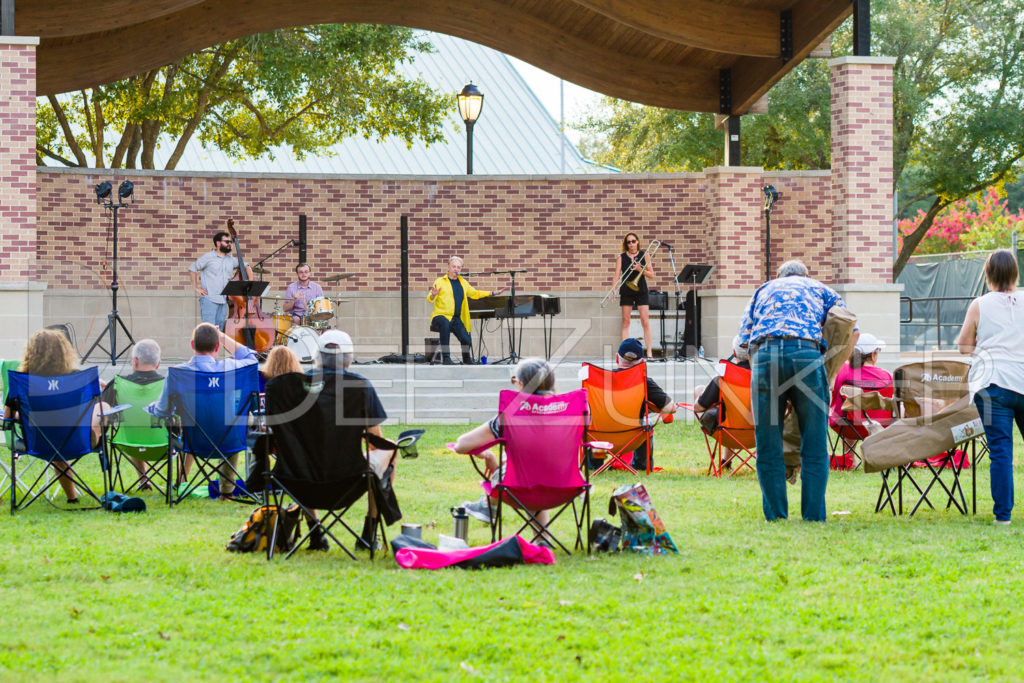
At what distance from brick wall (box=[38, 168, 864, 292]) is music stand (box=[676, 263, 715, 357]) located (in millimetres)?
506

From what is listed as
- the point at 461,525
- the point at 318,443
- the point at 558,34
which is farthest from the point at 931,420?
the point at 558,34

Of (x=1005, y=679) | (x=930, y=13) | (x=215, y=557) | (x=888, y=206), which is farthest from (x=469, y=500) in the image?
(x=930, y=13)

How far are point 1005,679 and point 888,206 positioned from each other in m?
11.1

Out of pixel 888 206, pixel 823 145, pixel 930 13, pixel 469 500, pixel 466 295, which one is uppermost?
pixel 930 13

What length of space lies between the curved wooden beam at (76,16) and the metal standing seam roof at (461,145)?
12267 millimetres

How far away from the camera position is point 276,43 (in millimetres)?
19250

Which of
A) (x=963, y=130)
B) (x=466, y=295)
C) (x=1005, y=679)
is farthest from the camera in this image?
(x=963, y=130)

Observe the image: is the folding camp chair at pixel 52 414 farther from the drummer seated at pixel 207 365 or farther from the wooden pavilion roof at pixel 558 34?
the wooden pavilion roof at pixel 558 34

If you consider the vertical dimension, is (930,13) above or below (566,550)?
above

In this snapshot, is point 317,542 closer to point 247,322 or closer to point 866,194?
point 247,322

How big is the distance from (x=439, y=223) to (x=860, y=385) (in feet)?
30.1

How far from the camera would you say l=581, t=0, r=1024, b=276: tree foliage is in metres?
22.5

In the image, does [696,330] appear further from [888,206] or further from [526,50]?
[526,50]

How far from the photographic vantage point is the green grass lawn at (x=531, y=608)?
360 cm
